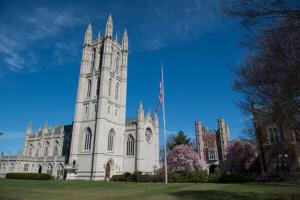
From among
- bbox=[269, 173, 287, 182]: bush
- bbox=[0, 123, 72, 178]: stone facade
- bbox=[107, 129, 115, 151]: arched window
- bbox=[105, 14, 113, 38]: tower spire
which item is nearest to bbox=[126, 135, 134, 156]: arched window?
bbox=[107, 129, 115, 151]: arched window

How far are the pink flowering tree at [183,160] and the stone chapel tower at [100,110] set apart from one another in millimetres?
12929

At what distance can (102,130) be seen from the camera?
1876 inches

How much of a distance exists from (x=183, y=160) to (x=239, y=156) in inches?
498

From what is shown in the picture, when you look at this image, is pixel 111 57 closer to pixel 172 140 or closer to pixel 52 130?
pixel 52 130

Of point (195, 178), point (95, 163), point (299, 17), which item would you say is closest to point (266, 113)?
point (299, 17)

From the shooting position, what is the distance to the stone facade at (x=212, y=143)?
205ft

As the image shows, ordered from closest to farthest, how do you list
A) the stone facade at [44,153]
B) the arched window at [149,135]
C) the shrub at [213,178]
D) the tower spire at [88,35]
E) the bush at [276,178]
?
1. the bush at [276,178]
2. the shrub at [213,178]
3. the stone facade at [44,153]
4. the arched window at [149,135]
5. the tower spire at [88,35]

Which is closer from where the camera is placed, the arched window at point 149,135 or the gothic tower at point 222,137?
the arched window at point 149,135

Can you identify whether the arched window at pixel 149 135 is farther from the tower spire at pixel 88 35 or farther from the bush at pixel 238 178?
the bush at pixel 238 178

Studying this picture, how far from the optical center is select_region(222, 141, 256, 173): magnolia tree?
48438mm

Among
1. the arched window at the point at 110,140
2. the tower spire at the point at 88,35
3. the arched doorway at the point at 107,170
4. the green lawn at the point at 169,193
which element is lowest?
the green lawn at the point at 169,193

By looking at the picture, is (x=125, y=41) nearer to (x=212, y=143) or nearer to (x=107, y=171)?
(x=107, y=171)

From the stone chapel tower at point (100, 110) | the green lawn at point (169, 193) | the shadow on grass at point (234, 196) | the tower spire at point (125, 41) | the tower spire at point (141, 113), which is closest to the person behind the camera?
the shadow on grass at point (234, 196)

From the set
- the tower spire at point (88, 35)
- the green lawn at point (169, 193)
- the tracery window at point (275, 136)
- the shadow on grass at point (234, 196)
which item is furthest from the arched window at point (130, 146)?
the shadow on grass at point (234, 196)
